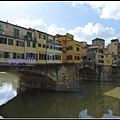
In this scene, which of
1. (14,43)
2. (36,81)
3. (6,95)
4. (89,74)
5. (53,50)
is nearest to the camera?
(14,43)

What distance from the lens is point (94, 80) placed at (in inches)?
1820

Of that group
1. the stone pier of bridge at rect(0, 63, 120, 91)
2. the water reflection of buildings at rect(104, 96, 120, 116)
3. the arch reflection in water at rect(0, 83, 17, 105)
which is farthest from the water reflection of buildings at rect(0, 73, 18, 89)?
the water reflection of buildings at rect(104, 96, 120, 116)

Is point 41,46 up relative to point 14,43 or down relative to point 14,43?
up

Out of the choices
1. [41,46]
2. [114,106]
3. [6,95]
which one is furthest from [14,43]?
[114,106]

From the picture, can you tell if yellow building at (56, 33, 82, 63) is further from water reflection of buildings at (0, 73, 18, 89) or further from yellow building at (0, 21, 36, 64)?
water reflection of buildings at (0, 73, 18, 89)

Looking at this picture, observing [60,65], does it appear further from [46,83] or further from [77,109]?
[77,109]

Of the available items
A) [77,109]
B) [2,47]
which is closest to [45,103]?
[77,109]

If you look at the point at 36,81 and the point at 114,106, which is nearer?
the point at 114,106

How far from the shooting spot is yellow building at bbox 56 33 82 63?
111ft

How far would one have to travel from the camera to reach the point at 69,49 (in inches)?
1356

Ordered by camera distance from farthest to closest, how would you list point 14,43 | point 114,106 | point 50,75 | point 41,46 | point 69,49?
point 69,49 < point 41,46 < point 50,75 < point 14,43 < point 114,106

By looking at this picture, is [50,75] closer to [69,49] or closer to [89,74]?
[69,49]

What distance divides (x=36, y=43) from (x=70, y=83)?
9.88m

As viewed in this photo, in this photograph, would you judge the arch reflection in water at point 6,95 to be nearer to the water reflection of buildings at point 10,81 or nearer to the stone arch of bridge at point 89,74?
the water reflection of buildings at point 10,81
